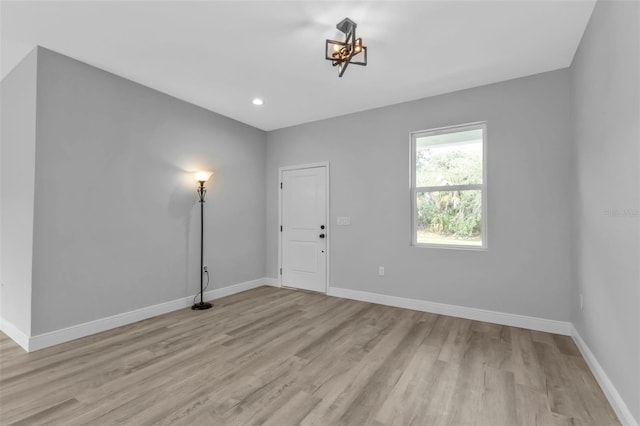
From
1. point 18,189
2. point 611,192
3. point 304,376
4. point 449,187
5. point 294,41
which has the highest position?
point 294,41

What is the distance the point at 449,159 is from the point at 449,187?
1.22ft

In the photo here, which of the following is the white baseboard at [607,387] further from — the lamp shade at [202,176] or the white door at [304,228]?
the lamp shade at [202,176]

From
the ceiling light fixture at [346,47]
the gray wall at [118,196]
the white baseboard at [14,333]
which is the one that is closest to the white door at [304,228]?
the gray wall at [118,196]

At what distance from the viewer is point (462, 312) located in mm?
3557

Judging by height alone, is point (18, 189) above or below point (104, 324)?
above

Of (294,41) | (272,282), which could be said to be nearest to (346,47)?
(294,41)

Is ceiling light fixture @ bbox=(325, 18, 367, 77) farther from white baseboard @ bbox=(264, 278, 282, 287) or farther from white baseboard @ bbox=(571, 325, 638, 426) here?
white baseboard @ bbox=(264, 278, 282, 287)

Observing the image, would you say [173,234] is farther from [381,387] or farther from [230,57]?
[381,387]

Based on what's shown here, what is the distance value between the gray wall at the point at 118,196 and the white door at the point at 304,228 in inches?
36.8

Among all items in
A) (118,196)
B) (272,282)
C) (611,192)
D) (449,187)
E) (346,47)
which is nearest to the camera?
(611,192)

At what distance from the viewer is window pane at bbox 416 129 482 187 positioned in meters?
3.60

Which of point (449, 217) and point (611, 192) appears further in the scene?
point (449, 217)

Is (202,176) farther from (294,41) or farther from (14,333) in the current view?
(14,333)

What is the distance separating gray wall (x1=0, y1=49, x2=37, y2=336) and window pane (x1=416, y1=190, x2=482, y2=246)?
4247 millimetres
